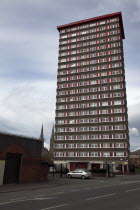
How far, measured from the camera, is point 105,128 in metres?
66.6

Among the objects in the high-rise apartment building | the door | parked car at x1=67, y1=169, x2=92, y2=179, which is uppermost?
the high-rise apartment building

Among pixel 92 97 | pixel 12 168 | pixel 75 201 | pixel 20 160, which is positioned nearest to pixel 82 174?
pixel 20 160

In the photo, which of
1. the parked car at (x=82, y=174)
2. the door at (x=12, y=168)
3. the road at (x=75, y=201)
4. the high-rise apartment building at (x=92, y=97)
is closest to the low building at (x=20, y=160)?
the door at (x=12, y=168)

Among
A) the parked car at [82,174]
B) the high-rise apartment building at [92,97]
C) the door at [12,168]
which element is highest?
the high-rise apartment building at [92,97]

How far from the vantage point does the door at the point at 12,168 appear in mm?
25703

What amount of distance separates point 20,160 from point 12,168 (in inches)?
55.5

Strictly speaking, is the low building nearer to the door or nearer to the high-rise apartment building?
the door

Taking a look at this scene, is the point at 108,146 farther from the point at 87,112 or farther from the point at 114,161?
the point at 87,112

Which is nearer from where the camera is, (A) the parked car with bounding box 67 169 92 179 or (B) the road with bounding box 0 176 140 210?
(B) the road with bounding box 0 176 140 210

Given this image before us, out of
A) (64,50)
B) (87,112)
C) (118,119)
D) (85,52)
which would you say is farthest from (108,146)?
(64,50)

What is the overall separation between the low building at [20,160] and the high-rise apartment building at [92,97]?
121 ft

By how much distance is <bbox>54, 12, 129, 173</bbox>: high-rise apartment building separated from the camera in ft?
214

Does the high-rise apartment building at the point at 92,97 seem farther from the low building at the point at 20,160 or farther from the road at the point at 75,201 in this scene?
the road at the point at 75,201

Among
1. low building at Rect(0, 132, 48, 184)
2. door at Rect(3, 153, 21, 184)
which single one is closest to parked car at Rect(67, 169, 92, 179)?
low building at Rect(0, 132, 48, 184)
